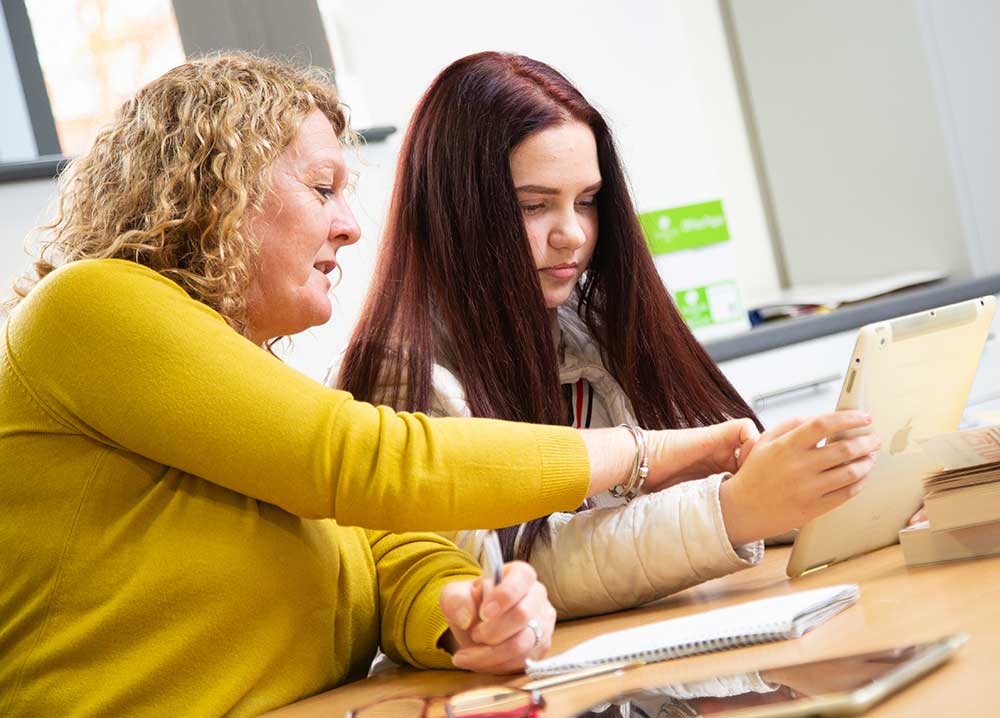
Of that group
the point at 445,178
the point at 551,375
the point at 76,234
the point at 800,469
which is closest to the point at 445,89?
the point at 445,178

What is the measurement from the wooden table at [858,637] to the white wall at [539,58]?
1.08m

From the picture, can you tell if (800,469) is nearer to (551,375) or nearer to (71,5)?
(551,375)

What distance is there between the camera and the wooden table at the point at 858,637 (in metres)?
0.71

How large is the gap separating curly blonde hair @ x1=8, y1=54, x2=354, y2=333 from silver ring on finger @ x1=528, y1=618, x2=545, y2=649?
391 mm

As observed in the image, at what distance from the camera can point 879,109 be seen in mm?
3221

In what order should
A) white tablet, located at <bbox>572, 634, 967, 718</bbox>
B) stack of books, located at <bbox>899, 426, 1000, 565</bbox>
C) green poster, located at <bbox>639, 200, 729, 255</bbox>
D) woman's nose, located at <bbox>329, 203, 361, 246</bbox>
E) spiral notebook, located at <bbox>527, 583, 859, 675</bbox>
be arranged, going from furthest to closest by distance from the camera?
green poster, located at <bbox>639, 200, 729, 255</bbox>
woman's nose, located at <bbox>329, 203, 361, 246</bbox>
stack of books, located at <bbox>899, 426, 1000, 565</bbox>
spiral notebook, located at <bbox>527, 583, 859, 675</bbox>
white tablet, located at <bbox>572, 634, 967, 718</bbox>

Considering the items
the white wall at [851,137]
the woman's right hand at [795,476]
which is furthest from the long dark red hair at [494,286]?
the white wall at [851,137]

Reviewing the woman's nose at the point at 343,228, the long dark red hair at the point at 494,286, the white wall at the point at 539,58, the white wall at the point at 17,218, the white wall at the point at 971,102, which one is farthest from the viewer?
the white wall at the point at 971,102

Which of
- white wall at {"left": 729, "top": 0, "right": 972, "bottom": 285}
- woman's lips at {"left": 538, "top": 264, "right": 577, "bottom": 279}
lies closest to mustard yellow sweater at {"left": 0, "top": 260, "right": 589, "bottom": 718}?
woman's lips at {"left": 538, "top": 264, "right": 577, "bottom": 279}

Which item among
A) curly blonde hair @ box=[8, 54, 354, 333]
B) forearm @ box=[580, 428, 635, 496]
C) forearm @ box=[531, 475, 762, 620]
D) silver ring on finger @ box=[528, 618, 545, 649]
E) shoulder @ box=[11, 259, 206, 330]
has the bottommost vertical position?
forearm @ box=[531, 475, 762, 620]

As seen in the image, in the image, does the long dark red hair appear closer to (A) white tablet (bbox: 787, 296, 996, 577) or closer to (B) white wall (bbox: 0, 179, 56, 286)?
(A) white tablet (bbox: 787, 296, 996, 577)

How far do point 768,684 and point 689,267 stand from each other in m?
2.15

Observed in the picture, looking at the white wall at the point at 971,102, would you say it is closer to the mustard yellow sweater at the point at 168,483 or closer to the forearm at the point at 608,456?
the forearm at the point at 608,456

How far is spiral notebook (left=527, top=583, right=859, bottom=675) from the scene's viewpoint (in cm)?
93
